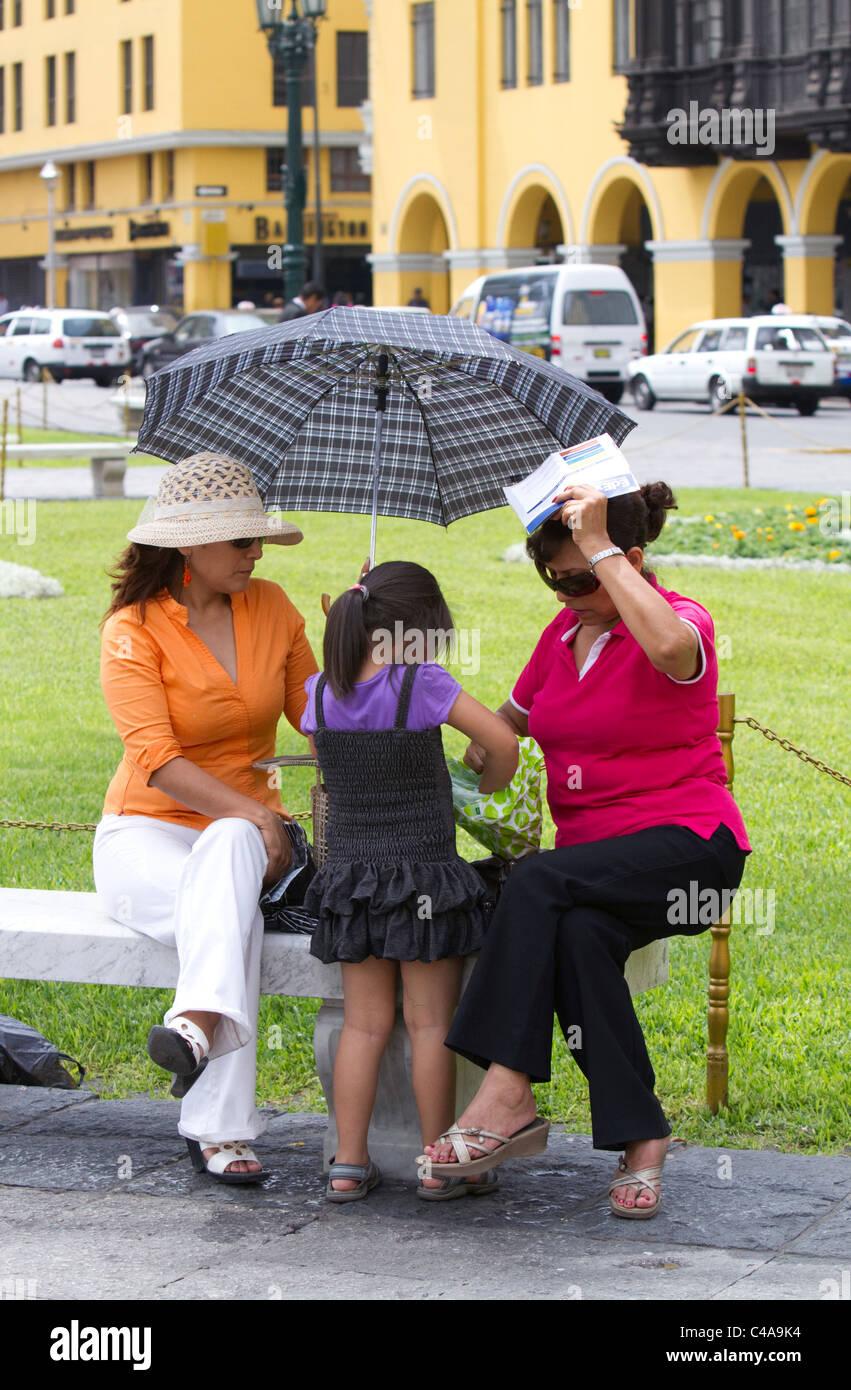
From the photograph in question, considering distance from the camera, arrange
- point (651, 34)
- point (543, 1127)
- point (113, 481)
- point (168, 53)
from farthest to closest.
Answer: point (168, 53), point (651, 34), point (113, 481), point (543, 1127)

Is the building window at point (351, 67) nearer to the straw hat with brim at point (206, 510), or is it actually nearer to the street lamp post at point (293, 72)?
the street lamp post at point (293, 72)

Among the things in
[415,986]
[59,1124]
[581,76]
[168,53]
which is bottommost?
[59,1124]

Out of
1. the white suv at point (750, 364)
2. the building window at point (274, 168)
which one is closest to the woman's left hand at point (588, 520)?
the white suv at point (750, 364)

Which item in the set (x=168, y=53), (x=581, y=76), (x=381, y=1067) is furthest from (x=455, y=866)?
(x=168, y=53)

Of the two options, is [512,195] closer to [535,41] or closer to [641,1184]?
[535,41]

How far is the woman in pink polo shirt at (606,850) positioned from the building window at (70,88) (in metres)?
58.6

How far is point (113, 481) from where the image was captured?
19.2 metres

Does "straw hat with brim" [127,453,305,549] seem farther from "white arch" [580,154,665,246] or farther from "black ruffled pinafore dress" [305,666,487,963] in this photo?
"white arch" [580,154,665,246]

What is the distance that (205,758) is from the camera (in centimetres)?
474

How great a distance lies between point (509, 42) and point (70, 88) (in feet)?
78.2

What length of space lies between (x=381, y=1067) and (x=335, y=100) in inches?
2119

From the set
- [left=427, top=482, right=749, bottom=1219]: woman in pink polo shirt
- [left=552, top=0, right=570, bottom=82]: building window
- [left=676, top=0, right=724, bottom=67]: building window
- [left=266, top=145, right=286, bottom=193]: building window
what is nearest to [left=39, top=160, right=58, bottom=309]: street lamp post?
[left=266, top=145, right=286, bottom=193]: building window

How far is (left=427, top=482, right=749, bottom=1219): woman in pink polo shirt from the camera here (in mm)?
4105
